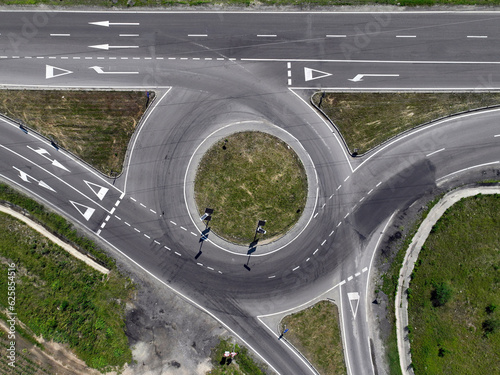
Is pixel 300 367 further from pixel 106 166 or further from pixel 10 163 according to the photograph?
pixel 10 163

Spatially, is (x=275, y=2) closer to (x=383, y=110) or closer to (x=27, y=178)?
(x=383, y=110)

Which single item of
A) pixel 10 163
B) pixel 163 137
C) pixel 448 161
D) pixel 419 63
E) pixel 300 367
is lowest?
pixel 300 367

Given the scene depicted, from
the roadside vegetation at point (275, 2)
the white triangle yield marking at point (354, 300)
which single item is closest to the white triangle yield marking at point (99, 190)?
the roadside vegetation at point (275, 2)

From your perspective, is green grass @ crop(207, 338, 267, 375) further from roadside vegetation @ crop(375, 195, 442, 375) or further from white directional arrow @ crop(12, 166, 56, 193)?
white directional arrow @ crop(12, 166, 56, 193)

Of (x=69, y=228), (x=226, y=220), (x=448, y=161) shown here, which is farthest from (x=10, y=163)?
(x=448, y=161)

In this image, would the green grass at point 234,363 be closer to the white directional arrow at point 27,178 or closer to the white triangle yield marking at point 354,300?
the white triangle yield marking at point 354,300

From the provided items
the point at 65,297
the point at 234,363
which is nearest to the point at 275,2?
the point at 65,297
